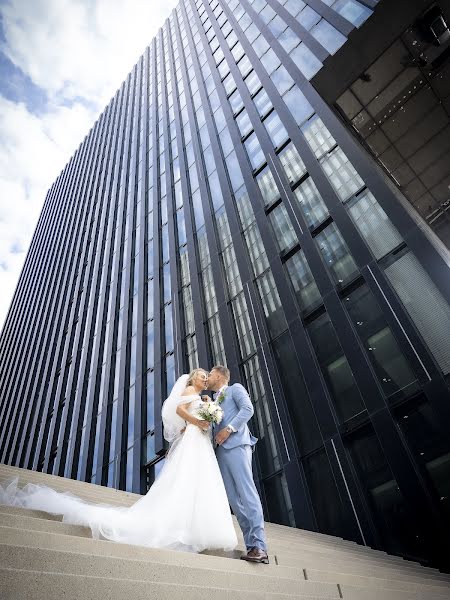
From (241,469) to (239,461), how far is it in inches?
3.3

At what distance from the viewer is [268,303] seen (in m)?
14.6

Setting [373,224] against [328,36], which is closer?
[373,224]

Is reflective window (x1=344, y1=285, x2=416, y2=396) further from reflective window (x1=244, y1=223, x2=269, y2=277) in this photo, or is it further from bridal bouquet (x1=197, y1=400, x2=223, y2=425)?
bridal bouquet (x1=197, y1=400, x2=223, y2=425)

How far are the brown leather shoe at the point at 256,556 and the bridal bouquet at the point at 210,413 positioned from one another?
1.30 meters

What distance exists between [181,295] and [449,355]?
45.1 ft

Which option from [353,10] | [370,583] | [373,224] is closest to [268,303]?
[373,224]

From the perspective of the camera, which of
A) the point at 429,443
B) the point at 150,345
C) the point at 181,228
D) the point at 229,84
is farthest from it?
the point at 229,84

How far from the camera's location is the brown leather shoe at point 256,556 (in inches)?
148

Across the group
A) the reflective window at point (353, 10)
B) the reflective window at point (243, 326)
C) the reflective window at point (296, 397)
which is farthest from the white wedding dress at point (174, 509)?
the reflective window at point (353, 10)

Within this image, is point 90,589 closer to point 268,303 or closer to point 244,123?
point 268,303

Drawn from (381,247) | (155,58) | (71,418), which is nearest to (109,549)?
(381,247)

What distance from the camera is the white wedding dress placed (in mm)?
3812

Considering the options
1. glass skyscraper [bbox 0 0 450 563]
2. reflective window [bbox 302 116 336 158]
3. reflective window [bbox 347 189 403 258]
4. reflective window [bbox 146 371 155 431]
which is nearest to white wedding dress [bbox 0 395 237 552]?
glass skyscraper [bbox 0 0 450 563]

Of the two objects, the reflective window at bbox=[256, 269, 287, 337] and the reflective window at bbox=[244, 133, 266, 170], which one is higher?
the reflective window at bbox=[244, 133, 266, 170]
